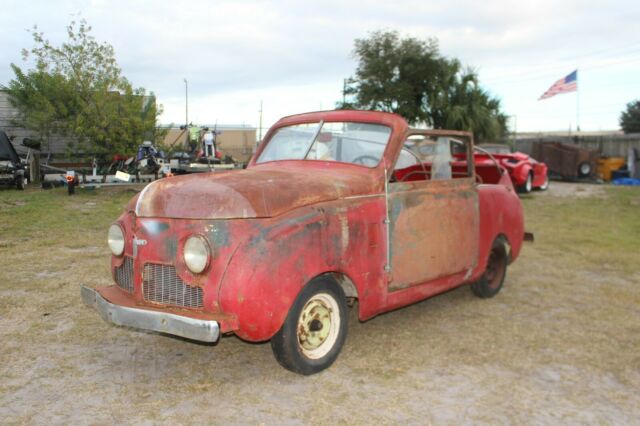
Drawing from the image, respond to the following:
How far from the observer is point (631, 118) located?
163 feet

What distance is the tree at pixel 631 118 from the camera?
49.0m

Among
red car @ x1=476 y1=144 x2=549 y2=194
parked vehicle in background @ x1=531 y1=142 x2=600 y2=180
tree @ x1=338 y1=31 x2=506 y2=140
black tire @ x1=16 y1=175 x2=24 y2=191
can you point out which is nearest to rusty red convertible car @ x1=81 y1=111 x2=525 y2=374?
red car @ x1=476 y1=144 x2=549 y2=194

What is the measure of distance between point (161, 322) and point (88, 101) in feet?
46.4

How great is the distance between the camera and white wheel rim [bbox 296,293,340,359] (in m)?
3.65

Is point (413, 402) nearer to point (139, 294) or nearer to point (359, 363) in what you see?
point (359, 363)

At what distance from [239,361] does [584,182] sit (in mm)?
19920

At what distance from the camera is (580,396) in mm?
3416

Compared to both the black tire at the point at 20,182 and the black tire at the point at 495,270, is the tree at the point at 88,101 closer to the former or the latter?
the black tire at the point at 20,182

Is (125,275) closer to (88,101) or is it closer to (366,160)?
(366,160)

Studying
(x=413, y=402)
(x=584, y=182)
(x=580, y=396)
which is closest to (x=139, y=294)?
(x=413, y=402)

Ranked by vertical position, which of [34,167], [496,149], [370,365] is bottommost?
[370,365]

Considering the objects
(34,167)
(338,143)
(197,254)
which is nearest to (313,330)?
(197,254)

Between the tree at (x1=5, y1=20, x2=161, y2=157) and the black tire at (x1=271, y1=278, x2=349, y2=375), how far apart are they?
12.9m

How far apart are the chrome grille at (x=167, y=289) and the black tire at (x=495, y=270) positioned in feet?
10.2
